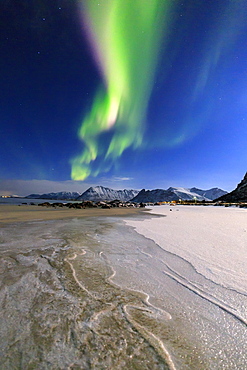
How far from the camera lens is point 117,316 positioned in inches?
65.1

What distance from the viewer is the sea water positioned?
121cm

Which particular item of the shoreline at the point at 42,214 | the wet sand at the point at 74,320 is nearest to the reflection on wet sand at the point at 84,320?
the wet sand at the point at 74,320

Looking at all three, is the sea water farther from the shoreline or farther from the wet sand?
the shoreline

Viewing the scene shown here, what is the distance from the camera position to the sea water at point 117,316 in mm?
1205

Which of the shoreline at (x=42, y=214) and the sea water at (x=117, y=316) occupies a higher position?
the shoreline at (x=42, y=214)

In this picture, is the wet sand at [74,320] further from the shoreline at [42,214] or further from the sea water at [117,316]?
the shoreline at [42,214]

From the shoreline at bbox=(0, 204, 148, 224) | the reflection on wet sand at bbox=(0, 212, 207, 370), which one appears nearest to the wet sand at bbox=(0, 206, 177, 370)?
the reflection on wet sand at bbox=(0, 212, 207, 370)

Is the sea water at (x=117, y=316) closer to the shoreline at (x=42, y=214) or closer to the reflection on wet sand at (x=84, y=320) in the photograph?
the reflection on wet sand at (x=84, y=320)

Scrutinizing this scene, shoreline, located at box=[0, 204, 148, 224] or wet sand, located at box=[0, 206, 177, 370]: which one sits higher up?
shoreline, located at box=[0, 204, 148, 224]

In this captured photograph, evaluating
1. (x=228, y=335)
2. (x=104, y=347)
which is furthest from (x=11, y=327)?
(x=228, y=335)

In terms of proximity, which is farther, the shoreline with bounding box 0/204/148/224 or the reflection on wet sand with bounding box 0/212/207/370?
the shoreline with bounding box 0/204/148/224

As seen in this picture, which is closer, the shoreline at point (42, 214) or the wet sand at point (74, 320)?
the wet sand at point (74, 320)

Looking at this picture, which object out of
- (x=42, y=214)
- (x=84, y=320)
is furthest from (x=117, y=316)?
(x=42, y=214)

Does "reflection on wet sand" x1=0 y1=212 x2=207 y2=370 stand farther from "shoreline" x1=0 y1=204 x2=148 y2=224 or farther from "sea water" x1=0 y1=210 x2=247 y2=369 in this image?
"shoreline" x1=0 y1=204 x2=148 y2=224
